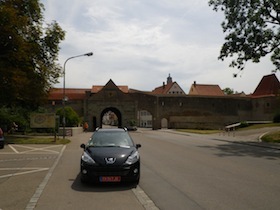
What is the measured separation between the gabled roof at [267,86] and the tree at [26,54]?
55.2m

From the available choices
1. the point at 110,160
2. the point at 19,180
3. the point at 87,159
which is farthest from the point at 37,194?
the point at 19,180

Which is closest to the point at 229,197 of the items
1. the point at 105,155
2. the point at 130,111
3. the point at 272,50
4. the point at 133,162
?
the point at 133,162

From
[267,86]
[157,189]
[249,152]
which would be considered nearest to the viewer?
[157,189]

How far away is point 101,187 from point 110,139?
1.91m

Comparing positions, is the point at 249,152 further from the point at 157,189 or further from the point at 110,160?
the point at 110,160

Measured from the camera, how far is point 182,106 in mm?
71812

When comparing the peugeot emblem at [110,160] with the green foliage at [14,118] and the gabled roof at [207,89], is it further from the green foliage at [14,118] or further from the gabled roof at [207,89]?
the gabled roof at [207,89]

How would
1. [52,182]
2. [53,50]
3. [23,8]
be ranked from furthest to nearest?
[53,50] < [23,8] < [52,182]

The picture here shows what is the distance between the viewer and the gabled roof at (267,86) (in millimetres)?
75562

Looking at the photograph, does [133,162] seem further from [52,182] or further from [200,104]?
[200,104]

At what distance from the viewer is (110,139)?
35.3 ft

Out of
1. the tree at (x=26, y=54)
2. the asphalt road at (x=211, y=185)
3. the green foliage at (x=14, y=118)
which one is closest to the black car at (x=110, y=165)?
Answer: the asphalt road at (x=211, y=185)

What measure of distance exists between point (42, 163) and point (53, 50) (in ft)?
60.0

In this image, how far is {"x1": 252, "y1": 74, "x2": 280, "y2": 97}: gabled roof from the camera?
7556 cm
